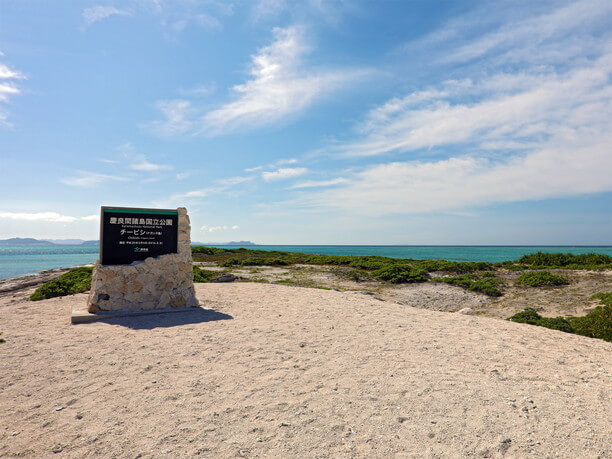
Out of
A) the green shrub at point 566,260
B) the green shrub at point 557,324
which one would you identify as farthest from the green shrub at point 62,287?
the green shrub at point 566,260

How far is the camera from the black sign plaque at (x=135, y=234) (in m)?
10.9

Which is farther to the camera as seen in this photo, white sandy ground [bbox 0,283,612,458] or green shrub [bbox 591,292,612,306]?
green shrub [bbox 591,292,612,306]

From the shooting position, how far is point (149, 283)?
11.1 m

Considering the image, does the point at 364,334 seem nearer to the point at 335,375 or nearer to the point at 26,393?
the point at 335,375

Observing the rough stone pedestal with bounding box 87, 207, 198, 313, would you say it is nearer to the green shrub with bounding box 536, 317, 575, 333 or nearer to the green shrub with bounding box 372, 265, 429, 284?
the green shrub with bounding box 536, 317, 575, 333

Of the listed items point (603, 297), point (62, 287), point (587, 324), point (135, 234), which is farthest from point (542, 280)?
point (62, 287)

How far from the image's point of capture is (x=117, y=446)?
398cm

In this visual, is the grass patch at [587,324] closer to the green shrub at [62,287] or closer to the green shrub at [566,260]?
the green shrub at [62,287]

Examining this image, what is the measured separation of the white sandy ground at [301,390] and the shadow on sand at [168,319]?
188 millimetres

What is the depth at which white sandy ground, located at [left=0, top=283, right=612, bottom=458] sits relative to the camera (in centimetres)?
402

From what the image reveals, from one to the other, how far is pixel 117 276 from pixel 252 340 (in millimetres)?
5406

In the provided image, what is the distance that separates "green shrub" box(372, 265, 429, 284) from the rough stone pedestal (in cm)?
1295

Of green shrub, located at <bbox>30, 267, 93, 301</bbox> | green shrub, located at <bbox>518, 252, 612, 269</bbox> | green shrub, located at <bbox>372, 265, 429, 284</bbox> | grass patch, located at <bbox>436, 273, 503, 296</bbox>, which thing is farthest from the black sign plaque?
green shrub, located at <bbox>518, 252, 612, 269</bbox>

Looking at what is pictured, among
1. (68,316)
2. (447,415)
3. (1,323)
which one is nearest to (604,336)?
(447,415)
